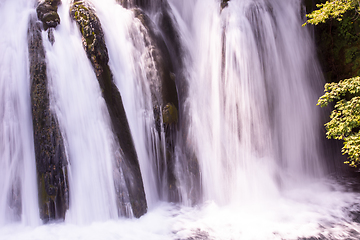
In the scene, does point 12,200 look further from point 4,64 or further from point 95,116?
point 4,64

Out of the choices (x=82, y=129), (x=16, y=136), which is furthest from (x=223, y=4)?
(x=16, y=136)

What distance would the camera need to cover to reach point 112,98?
257 inches

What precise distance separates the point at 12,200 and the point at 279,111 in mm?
7347

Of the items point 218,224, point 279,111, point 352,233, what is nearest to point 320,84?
point 279,111

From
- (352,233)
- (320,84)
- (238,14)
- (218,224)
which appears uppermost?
(238,14)

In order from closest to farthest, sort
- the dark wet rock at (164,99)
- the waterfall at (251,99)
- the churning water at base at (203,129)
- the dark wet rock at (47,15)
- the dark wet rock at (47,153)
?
the dark wet rock at (47,153) < the churning water at base at (203,129) < the dark wet rock at (47,15) < the dark wet rock at (164,99) < the waterfall at (251,99)

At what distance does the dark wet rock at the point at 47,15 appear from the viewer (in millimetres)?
6477

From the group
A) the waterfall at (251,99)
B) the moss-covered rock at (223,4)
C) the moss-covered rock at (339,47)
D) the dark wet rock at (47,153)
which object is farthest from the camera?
the moss-covered rock at (339,47)

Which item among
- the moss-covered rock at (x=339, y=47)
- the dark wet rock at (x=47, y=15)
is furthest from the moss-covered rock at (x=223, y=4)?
the dark wet rock at (x=47, y=15)

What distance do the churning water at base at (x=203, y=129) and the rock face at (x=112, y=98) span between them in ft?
0.63

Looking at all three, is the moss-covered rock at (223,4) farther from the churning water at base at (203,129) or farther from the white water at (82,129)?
the white water at (82,129)

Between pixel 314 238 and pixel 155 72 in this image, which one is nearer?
pixel 314 238

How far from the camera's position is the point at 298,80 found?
8.94 meters

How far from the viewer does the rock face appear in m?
6.19
